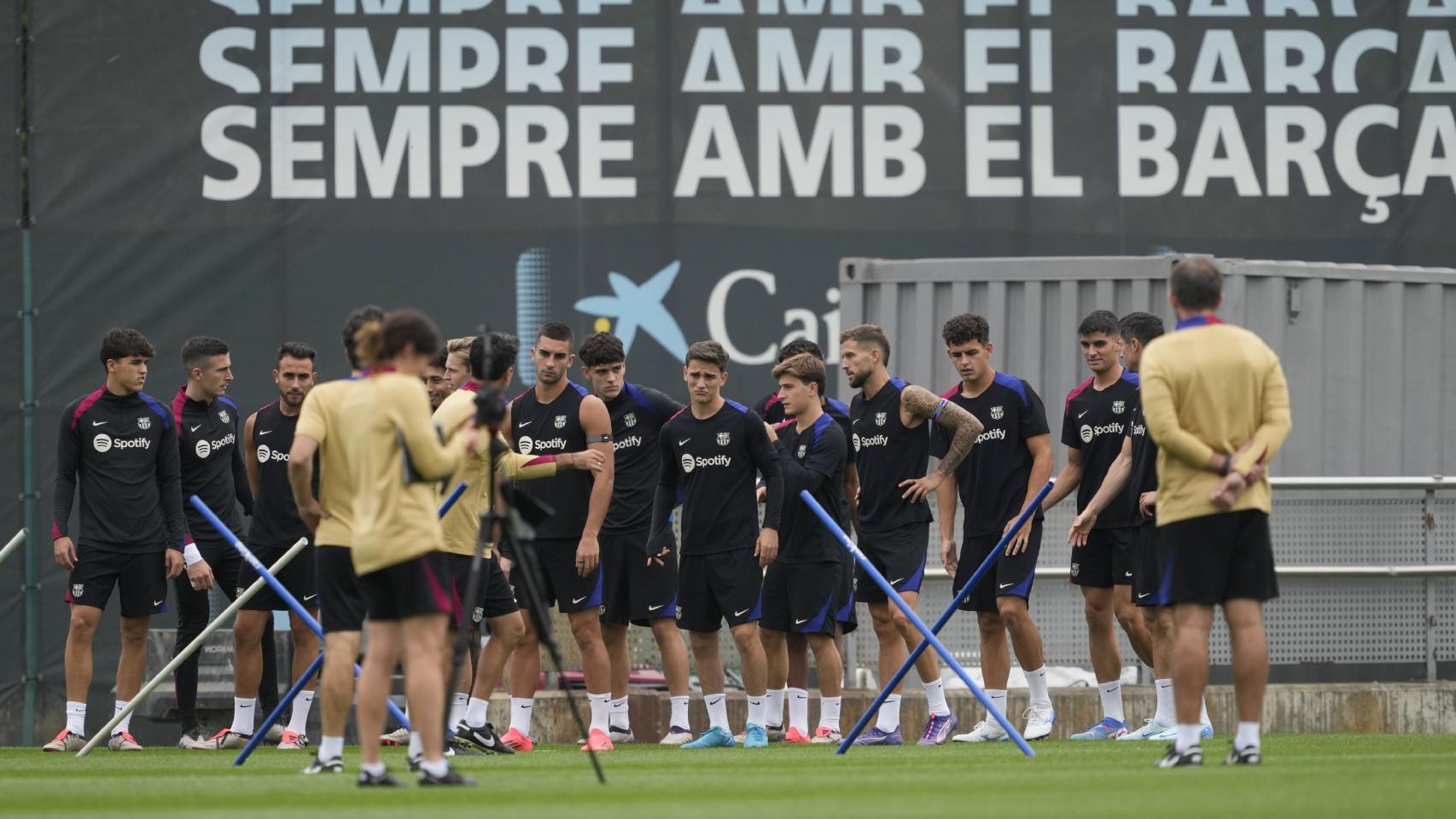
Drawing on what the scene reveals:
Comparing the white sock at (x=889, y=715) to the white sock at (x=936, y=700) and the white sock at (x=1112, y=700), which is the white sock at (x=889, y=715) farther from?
the white sock at (x=1112, y=700)

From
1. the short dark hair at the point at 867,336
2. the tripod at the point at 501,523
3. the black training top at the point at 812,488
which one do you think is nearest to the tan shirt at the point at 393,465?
the tripod at the point at 501,523

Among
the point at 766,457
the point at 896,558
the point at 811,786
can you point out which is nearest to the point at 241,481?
the point at 766,457

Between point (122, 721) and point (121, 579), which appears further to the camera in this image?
point (121, 579)

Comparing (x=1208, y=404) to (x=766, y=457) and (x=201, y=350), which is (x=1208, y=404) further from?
(x=201, y=350)

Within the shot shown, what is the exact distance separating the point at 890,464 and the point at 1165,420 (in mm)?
3157

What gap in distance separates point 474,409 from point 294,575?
403 centimetres

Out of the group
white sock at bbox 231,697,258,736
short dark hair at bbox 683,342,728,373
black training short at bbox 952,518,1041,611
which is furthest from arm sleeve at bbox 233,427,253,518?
black training short at bbox 952,518,1041,611

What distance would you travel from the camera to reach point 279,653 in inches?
484

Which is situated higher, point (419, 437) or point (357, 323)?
point (357, 323)

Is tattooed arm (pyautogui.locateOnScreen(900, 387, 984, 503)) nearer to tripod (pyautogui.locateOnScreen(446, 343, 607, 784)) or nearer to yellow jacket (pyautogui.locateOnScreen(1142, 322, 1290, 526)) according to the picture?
yellow jacket (pyautogui.locateOnScreen(1142, 322, 1290, 526))

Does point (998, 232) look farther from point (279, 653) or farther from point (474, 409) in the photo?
point (474, 409)

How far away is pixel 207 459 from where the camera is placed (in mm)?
10883

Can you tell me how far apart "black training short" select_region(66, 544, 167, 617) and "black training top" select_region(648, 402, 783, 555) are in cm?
279

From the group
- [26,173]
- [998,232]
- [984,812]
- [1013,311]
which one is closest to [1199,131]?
[998,232]
